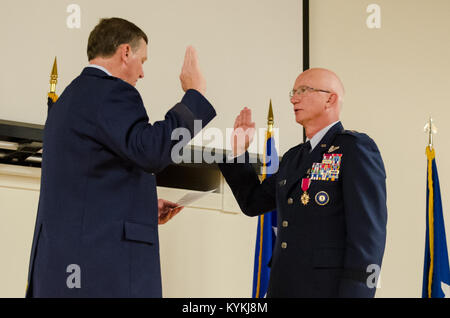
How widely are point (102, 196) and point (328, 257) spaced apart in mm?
795

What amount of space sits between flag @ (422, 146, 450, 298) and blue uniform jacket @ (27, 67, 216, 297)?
6.90 feet

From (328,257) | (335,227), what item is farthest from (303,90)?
(328,257)

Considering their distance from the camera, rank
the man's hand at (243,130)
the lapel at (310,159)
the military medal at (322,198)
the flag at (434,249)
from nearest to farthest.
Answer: the military medal at (322,198), the lapel at (310,159), the man's hand at (243,130), the flag at (434,249)

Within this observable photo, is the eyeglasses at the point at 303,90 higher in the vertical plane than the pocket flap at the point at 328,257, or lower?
higher

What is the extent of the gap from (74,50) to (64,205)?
232 centimetres

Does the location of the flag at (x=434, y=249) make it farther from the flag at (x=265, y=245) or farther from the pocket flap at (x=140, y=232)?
the pocket flap at (x=140, y=232)

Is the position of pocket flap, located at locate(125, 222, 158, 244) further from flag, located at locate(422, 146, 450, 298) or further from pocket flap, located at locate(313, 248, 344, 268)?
flag, located at locate(422, 146, 450, 298)

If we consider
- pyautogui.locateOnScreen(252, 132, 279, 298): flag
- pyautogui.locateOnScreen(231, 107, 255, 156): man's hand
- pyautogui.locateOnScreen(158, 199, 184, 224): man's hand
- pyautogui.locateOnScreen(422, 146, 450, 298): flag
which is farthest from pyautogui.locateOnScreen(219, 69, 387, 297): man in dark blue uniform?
pyautogui.locateOnScreen(422, 146, 450, 298): flag

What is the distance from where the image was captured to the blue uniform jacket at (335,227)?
1987 millimetres

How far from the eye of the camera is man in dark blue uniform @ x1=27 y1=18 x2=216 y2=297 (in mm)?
1755

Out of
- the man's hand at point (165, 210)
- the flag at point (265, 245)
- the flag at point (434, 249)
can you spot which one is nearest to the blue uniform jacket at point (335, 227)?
the man's hand at point (165, 210)

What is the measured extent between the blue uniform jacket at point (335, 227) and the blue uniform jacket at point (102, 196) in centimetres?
52
